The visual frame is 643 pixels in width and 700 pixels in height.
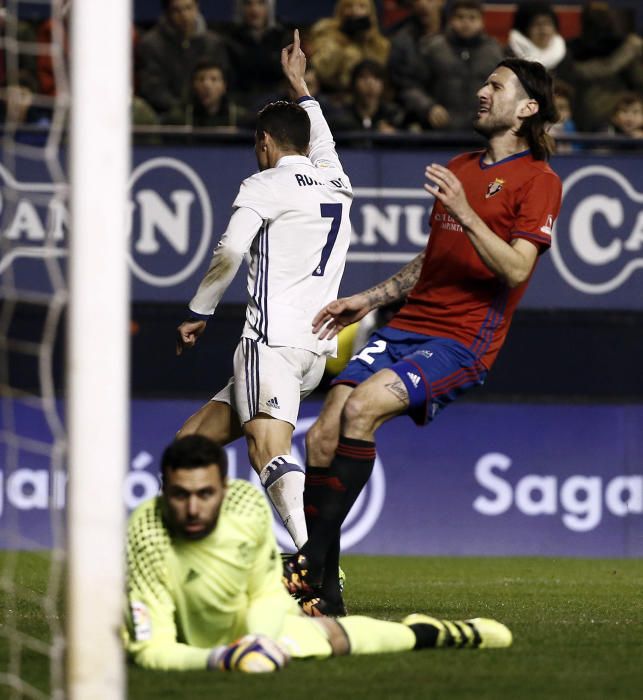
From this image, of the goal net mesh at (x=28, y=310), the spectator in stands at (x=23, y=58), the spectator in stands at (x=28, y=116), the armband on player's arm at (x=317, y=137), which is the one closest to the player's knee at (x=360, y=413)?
the armband on player's arm at (x=317, y=137)

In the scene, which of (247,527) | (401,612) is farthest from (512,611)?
(247,527)

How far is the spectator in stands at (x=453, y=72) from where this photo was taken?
12383mm

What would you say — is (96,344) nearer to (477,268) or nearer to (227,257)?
(477,268)

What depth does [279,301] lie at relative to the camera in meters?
7.26

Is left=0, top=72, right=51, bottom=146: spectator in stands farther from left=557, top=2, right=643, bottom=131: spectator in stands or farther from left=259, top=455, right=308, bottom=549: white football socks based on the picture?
left=259, top=455, right=308, bottom=549: white football socks

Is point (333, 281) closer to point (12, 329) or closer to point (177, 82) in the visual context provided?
point (12, 329)

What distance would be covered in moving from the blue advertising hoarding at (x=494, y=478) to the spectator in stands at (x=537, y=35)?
2771 millimetres

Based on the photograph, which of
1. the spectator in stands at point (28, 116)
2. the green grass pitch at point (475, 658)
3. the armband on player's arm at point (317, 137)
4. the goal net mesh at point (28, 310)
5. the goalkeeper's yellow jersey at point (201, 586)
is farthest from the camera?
the spectator in stands at point (28, 116)

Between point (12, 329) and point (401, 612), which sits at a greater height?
point (12, 329)

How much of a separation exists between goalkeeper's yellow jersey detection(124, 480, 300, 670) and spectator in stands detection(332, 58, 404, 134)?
7122 millimetres

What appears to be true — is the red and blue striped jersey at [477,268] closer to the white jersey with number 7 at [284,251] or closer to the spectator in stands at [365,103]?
the white jersey with number 7 at [284,251]

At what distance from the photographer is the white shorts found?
7215 mm

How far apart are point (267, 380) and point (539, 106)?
1668mm

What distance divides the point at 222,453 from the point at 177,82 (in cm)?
787
